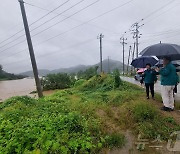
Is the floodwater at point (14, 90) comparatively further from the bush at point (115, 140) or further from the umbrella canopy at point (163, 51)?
the bush at point (115, 140)

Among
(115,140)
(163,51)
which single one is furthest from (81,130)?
(163,51)

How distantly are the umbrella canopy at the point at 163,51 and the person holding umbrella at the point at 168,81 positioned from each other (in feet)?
1.72

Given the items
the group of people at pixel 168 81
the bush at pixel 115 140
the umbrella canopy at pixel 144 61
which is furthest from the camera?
the umbrella canopy at pixel 144 61

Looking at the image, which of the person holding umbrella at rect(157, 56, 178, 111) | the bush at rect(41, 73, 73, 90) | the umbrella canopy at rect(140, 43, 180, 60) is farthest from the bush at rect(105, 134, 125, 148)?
the bush at rect(41, 73, 73, 90)

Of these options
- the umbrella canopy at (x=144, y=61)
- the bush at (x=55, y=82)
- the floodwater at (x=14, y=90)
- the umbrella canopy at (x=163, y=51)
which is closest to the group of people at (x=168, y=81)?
the umbrella canopy at (x=163, y=51)

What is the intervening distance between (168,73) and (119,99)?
262 centimetres

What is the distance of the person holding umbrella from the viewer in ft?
18.5

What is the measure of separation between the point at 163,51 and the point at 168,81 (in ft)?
3.75

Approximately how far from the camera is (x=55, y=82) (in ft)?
85.7

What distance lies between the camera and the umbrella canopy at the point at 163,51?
240 inches

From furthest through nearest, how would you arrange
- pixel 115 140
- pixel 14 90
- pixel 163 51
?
1. pixel 14 90
2. pixel 163 51
3. pixel 115 140

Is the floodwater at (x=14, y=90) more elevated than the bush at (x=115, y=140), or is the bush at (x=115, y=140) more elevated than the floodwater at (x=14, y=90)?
the bush at (x=115, y=140)

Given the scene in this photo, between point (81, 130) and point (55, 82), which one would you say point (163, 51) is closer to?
point (81, 130)

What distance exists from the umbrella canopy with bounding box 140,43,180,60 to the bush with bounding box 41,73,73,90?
66.2 ft
